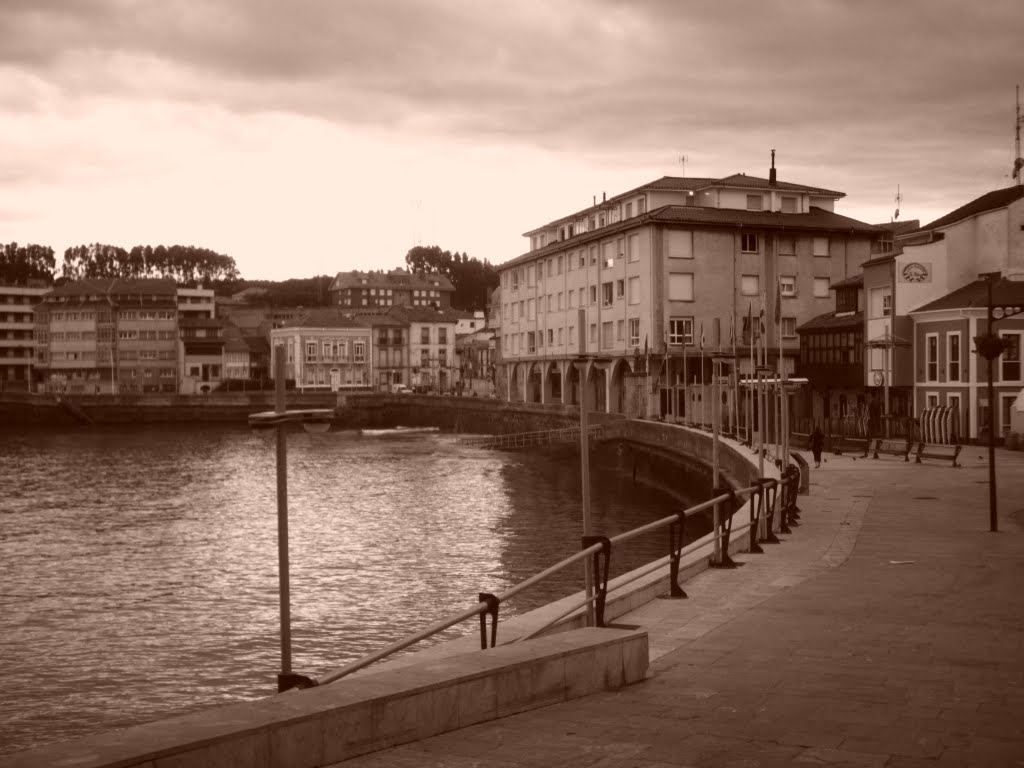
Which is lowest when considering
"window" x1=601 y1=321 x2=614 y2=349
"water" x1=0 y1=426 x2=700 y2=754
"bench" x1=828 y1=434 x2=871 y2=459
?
"water" x1=0 y1=426 x2=700 y2=754

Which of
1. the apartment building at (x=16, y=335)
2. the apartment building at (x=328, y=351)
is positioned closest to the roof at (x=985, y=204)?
the apartment building at (x=328, y=351)

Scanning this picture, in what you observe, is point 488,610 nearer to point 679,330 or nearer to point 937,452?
point 937,452

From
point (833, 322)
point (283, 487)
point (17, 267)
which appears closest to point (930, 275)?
point (833, 322)

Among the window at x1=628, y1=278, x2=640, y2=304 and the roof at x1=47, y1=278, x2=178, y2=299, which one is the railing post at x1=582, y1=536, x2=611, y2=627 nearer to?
the window at x1=628, y1=278, x2=640, y2=304

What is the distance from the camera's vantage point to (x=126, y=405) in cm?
12756

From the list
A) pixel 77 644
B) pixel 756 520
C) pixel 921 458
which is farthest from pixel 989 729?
pixel 921 458

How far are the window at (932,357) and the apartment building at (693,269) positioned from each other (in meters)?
14.5

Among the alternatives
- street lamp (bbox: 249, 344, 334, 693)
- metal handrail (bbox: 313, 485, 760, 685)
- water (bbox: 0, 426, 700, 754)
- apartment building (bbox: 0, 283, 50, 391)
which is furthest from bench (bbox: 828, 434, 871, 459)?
apartment building (bbox: 0, 283, 50, 391)

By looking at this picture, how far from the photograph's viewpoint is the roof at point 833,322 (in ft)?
210

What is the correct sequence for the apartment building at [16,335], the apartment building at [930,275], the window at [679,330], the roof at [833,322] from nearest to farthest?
the apartment building at [930,275], the roof at [833,322], the window at [679,330], the apartment building at [16,335]

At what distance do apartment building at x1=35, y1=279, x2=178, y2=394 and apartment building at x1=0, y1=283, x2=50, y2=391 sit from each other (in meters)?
6.03

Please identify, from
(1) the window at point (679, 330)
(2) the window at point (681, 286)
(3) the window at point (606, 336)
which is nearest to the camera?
(1) the window at point (679, 330)

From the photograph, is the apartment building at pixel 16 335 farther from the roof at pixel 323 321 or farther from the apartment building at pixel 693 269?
the apartment building at pixel 693 269

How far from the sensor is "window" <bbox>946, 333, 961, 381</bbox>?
5169 centimetres
